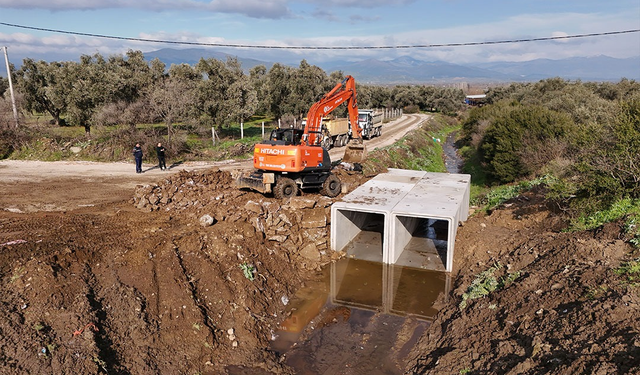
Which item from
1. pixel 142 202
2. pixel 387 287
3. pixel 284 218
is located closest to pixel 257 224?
pixel 284 218

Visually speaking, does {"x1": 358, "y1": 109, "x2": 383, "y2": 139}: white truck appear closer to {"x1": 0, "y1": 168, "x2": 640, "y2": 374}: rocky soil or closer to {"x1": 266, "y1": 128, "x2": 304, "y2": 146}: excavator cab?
{"x1": 266, "y1": 128, "x2": 304, "y2": 146}: excavator cab

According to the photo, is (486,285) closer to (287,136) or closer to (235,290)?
(235,290)

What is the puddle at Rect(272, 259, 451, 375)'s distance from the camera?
Result: 9.04 meters

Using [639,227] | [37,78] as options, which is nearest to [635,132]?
[639,227]

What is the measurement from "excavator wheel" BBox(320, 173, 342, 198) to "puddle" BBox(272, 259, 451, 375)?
2.75m

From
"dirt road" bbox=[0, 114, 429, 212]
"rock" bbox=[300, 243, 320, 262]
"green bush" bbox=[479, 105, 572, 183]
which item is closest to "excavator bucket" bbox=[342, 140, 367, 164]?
"dirt road" bbox=[0, 114, 429, 212]

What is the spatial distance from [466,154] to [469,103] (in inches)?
2284

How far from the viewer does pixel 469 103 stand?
300 ft

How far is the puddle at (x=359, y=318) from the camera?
9.04m

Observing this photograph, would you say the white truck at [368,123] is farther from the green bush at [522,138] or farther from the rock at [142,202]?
the rock at [142,202]

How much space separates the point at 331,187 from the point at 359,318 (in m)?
6.01

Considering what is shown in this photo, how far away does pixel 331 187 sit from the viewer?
1589 centimetres

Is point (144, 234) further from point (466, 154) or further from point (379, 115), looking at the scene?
point (466, 154)

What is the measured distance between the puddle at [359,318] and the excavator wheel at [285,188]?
296cm
